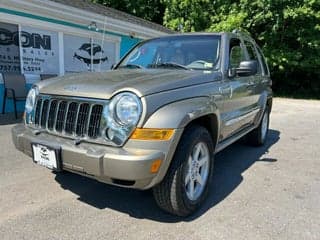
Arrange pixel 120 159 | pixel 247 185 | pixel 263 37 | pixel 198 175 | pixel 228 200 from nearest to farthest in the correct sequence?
pixel 120 159 < pixel 198 175 < pixel 228 200 < pixel 247 185 < pixel 263 37

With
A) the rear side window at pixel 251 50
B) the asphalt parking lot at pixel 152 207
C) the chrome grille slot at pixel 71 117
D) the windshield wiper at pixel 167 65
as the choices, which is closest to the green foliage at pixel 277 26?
the rear side window at pixel 251 50

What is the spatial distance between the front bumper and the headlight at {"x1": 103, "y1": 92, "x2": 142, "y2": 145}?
3.5 inches

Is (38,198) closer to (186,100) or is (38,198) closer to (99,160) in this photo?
(99,160)

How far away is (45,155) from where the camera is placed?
117 inches

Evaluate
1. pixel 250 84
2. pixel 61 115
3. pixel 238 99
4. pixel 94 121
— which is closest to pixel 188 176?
pixel 94 121

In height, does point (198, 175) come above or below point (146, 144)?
below

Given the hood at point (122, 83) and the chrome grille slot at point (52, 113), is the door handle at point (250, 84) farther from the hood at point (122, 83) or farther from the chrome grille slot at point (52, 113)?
the chrome grille slot at point (52, 113)

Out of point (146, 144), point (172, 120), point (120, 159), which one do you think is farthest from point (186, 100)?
point (120, 159)

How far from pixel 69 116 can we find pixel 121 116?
60cm

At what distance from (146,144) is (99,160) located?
1.30 ft

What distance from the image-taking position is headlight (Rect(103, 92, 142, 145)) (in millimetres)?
2689

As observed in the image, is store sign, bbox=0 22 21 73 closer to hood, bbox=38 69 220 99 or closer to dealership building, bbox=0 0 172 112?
dealership building, bbox=0 0 172 112

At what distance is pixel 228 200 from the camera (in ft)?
12.0

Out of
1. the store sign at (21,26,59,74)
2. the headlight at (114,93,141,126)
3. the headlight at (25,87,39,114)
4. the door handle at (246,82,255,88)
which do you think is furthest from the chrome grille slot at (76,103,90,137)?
the store sign at (21,26,59,74)
